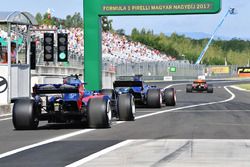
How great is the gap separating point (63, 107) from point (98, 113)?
106 centimetres

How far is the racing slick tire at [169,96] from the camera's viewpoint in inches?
1153

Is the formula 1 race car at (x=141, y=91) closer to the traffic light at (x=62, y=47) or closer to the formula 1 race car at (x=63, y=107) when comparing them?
the traffic light at (x=62, y=47)

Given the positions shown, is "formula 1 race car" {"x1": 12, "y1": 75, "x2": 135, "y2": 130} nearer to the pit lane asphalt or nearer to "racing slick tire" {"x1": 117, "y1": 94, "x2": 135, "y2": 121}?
the pit lane asphalt

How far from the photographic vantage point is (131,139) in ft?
42.5

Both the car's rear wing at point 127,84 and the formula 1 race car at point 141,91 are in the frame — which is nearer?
the formula 1 race car at point 141,91

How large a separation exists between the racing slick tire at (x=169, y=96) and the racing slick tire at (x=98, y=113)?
44.5 ft

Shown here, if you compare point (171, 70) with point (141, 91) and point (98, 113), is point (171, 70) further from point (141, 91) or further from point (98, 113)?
point (98, 113)

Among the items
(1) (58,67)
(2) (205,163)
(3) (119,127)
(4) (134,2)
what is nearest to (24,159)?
(2) (205,163)

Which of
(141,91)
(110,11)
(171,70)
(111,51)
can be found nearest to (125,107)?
(141,91)

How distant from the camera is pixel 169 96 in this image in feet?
96.6

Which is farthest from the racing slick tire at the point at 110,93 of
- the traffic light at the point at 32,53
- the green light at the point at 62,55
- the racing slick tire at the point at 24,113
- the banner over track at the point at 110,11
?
the banner over track at the point at 110,11

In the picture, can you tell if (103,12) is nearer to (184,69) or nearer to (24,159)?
(24,159)

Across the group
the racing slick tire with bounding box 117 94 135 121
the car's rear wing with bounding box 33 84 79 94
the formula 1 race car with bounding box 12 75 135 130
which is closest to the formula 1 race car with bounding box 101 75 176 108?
the racing slick tire with bounding box 117 94 135 121

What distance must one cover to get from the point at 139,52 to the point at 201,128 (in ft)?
277
